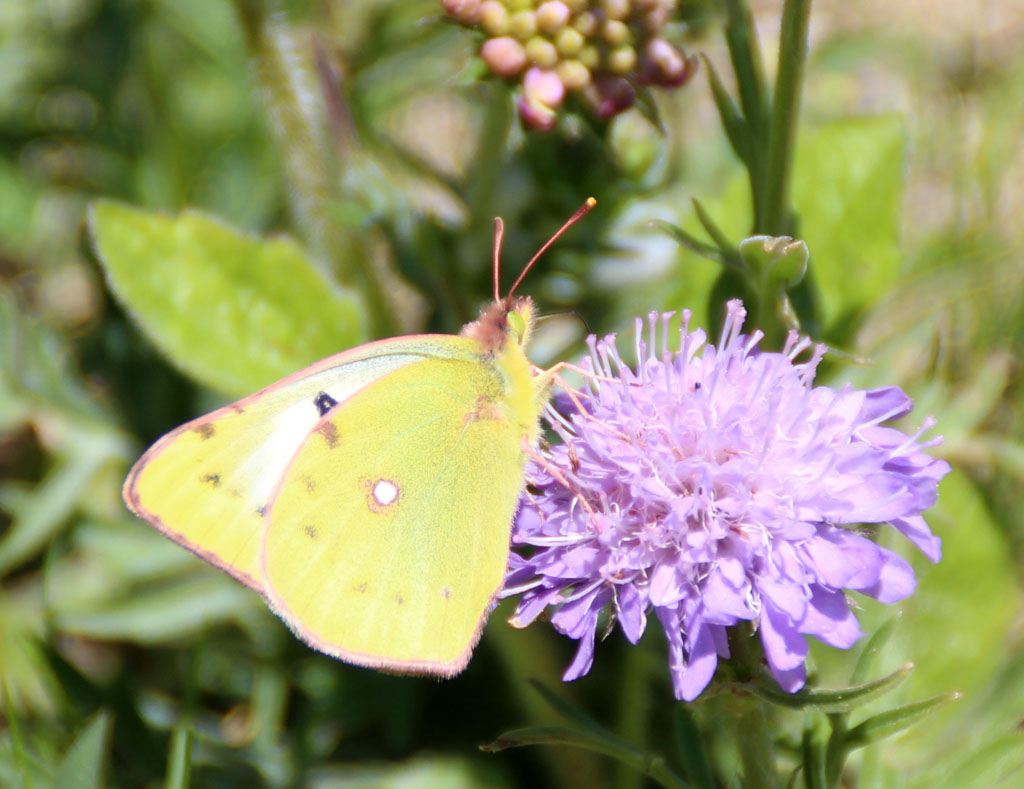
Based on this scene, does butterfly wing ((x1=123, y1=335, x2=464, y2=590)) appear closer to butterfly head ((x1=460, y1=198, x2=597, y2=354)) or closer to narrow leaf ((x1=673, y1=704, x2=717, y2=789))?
butterfly head ((x1=460, y1=198, x2=597, y2=354))

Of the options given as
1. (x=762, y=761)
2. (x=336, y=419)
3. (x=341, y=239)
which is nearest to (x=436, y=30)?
(x=341, y=239)

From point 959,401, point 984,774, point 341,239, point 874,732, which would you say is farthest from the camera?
point 341,239

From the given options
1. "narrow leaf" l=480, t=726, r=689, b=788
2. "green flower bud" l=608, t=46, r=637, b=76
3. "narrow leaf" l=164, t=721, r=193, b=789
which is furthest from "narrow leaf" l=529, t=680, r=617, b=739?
"green flower bud" l=608, t=46, r=637, b=76

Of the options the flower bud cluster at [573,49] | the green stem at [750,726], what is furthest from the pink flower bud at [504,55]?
the green stem at [750,726]

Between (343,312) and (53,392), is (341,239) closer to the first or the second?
(343,312)

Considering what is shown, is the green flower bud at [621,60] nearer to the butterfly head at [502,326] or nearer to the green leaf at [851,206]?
the butterfly head at [502,326]

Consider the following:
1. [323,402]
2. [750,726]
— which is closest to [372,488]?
[323,402]
